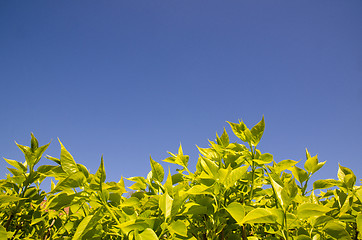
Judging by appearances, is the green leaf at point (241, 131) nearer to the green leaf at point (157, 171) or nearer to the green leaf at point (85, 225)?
the green leaf at point (157, 171)

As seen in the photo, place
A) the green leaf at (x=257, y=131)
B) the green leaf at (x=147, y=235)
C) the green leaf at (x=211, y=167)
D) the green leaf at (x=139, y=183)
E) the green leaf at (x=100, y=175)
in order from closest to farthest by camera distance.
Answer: the green leaf at (x=147, y=235) < the green leaf at (x=100, y=175) < the green leaf at (x=211, y=167) < the green leaf at (x=257, y=131) < the green leaf at (x=139, y=183)

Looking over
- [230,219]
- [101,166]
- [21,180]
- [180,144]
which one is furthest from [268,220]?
[21,180]

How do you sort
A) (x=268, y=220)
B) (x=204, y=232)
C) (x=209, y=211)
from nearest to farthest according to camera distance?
(x=268, y=220) < (x=209, y=211) < (x=204, y=232)

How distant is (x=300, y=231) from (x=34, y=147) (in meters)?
1.69

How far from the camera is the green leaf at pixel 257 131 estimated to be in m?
1.33

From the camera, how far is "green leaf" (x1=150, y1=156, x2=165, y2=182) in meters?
1.44

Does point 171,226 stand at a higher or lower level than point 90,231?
higher

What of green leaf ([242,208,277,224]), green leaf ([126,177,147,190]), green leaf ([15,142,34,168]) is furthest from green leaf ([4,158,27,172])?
green leaf ([242,208,277,224])

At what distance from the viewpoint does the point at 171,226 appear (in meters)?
1.02

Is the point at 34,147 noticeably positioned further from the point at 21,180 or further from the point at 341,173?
the point at 341,173

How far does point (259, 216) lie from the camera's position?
984 mm

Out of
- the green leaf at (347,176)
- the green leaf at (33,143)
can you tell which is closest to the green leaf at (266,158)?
the green leaf at (347,176)

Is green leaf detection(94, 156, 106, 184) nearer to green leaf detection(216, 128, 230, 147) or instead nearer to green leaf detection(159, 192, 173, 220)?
green leaf detection(159, 192, 173, 220)

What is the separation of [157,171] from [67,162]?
21.9 inches
